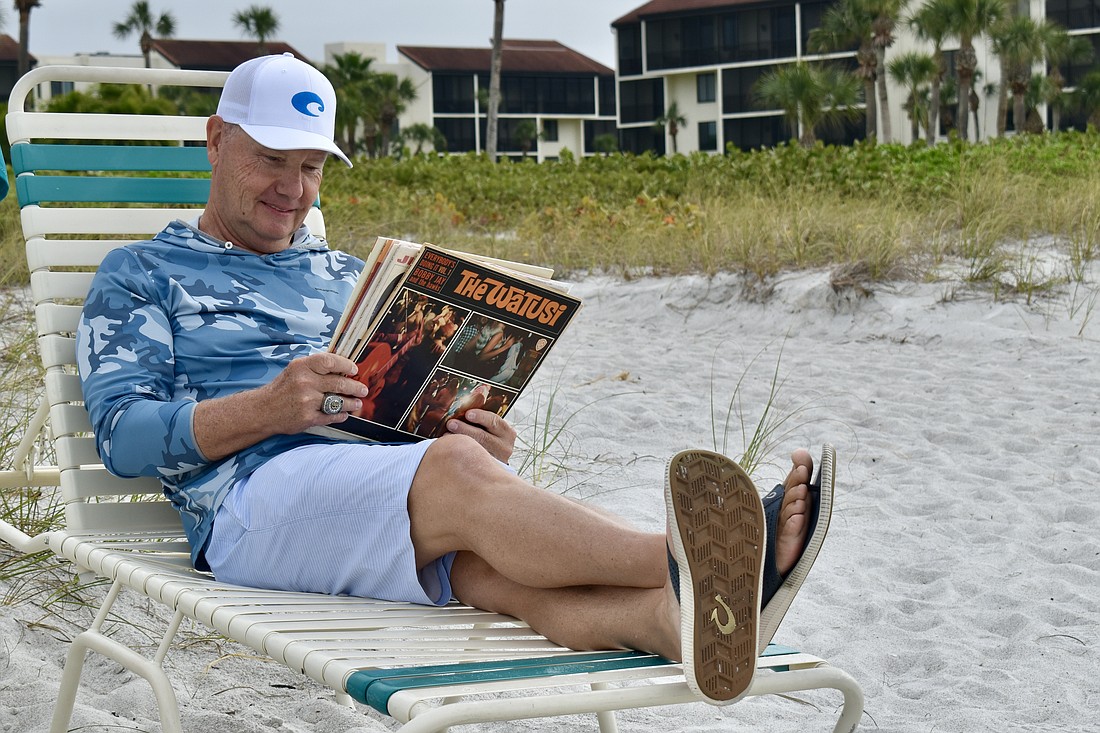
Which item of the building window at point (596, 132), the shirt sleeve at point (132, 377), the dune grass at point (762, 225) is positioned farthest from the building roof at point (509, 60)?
the shirt sleeve at point (132, 377)

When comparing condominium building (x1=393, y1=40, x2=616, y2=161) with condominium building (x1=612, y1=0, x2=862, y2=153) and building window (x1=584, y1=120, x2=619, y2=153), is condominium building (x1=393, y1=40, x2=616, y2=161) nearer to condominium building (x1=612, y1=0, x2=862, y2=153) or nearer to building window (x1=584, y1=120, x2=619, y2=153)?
building window (x1=584, y1=120, x2=619, y2=153)

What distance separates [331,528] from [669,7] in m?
48.6

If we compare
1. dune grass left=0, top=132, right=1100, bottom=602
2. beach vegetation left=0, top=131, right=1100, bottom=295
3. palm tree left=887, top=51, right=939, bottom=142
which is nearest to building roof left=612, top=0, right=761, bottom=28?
palm tree left=887, top=51, right=939, bottom=142

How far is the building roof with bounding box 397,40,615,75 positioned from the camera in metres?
54.8

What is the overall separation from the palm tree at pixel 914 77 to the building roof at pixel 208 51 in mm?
23004

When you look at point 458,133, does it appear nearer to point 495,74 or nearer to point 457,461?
point 495,74

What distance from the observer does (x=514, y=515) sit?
6.44ft

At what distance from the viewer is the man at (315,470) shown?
Result: 5.50 ft

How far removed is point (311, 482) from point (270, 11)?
51.7 meters

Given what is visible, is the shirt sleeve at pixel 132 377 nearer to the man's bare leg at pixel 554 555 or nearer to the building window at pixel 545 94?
the man's bare leg at pixel 554 555

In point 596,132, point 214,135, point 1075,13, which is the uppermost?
point 1075,13

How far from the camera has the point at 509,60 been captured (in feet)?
182

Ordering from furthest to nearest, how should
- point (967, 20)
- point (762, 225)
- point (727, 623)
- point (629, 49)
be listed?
point (629, 49), point (967, 20), point (762, 225), point (727, 623)

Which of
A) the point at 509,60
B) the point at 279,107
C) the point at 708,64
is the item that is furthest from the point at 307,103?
the point at 509,60
